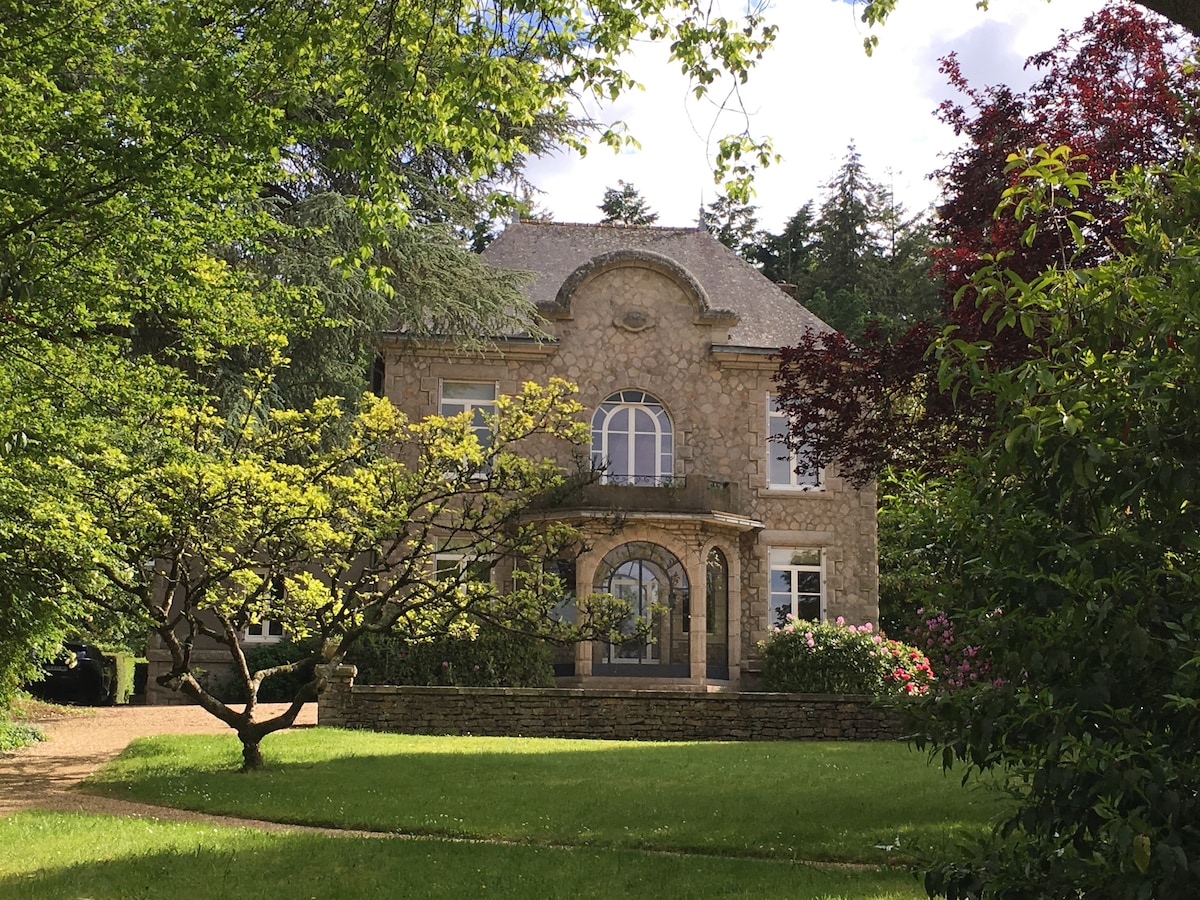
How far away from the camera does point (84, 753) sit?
50.5ft

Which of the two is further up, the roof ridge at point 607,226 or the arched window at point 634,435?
the roof ridge at point 607,226

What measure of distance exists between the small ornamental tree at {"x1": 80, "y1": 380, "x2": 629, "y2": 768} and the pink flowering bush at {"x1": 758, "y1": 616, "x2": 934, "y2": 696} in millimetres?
7544

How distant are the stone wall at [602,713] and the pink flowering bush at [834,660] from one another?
8.60 feet

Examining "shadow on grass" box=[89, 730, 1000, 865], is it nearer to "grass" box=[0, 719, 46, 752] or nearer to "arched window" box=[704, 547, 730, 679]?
"grass" box=[0, 719, 46, 752]

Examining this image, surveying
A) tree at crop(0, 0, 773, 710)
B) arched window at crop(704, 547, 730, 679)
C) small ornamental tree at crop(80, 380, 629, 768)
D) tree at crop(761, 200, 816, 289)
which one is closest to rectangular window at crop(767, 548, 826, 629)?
arched window at crop(704, 547, 730, 679)

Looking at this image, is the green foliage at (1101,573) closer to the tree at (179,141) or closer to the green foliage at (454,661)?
the tree at (179,141)

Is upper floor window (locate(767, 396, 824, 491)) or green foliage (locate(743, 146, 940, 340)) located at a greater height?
green foliage (locate(743, 146, 940, 340))

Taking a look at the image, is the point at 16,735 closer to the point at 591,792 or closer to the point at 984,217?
the point at 591,792

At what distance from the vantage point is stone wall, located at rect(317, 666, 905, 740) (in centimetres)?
1777

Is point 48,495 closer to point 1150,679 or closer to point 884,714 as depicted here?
point 1150,679

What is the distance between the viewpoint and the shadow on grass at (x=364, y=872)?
7.55 meters

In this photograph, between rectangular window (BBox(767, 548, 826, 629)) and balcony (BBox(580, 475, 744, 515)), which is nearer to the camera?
balcony (BBox(580, 475, 744, 515))

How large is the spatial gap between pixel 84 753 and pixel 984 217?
12.6 metres

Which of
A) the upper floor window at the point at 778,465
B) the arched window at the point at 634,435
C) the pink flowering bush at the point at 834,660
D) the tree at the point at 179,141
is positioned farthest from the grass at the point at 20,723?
the upper floor window at the point at 778,465
